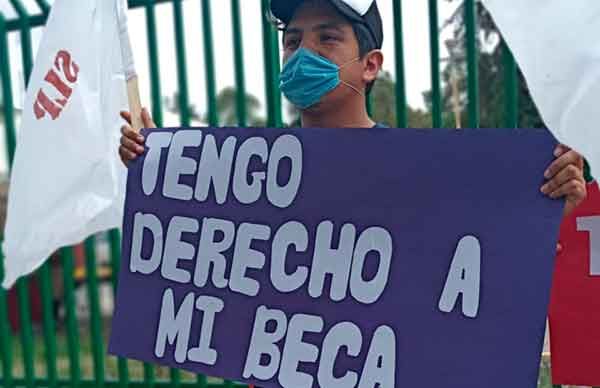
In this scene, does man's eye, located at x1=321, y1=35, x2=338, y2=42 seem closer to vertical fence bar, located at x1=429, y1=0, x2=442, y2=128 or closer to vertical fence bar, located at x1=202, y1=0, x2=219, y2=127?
vertical fence bar, located at x1=429, y1=0, x2=442, y2=128

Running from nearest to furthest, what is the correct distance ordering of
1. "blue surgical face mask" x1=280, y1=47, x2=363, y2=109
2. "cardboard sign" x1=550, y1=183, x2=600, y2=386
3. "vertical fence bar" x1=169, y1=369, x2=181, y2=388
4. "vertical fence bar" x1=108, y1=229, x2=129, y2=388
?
"blue surgical face mask" x1=280, y1=47, x2=363, y2=109 < "cardboard sign" x1=550, y1=183, x2=600, y2=386 < "vertical fence bar" x1=169, y1=369, x2=181, y2=388 < "vertical fence bar" x1=108, y1=229, x2=129, y2=388

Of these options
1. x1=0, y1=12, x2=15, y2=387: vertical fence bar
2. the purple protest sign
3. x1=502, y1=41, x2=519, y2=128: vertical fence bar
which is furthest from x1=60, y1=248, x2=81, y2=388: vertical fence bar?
x1=502, y1=41, x2=519, y2=128: vertical fence bar

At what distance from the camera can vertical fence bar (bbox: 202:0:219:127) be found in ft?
11.0

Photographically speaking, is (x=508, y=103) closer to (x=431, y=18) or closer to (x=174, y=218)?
(x=431, y=18)

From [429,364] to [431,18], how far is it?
1.39 metres

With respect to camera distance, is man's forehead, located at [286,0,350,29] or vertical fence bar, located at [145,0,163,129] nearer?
man's forehead, located at [286,0,350,29]

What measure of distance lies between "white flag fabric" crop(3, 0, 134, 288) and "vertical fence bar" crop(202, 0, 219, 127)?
68 centimetres

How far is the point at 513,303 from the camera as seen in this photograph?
191 cm

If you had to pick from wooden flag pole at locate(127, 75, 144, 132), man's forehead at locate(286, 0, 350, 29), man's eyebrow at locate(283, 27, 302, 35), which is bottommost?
wooden flag pole at locate(127, 75, 144, 132)

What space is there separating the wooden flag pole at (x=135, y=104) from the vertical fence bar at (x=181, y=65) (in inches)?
37.6

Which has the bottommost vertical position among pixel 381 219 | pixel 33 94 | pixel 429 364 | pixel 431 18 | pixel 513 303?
pixel 429 364

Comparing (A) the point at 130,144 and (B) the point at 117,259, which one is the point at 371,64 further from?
(B) the point at 117,259

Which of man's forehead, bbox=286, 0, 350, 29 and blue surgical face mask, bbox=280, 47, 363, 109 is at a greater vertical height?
man's forehead, bbox=286, 0, 350, 29

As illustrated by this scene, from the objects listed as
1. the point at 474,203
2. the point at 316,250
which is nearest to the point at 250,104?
the point at 316,250
